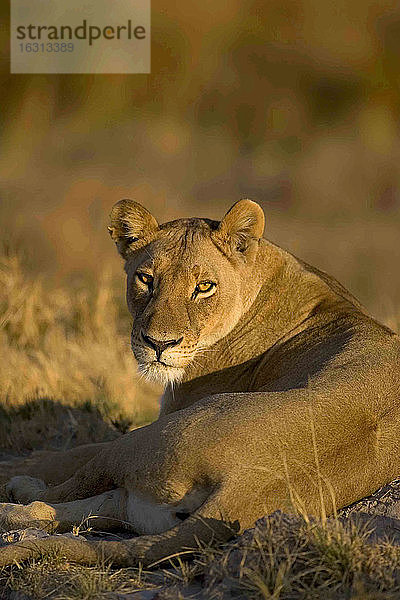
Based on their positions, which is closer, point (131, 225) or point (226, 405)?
point (226, 405)

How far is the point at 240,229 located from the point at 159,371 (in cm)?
93

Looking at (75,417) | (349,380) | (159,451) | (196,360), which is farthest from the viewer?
(75,417)

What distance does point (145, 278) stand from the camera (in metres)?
5.45

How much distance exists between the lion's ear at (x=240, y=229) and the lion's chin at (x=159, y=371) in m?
0.75

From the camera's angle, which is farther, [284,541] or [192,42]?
[192,42]

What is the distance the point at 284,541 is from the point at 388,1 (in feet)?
90.5

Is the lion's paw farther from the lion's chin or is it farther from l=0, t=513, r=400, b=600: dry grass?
l=0, t=513, r=400, b=600: dry grass

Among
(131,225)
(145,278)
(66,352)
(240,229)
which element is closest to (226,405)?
(145,278)

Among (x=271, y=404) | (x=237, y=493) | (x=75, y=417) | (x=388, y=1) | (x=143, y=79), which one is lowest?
(x=75, y=417)

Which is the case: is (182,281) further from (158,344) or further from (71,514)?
(71,514)

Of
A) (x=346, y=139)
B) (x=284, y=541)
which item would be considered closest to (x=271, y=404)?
(x=284, y=541)

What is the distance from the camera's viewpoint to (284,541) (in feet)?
11.8

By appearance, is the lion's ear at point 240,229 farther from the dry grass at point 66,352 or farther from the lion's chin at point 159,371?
the dry grass at point 66,352

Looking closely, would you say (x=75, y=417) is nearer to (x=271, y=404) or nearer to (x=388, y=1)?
(x=271, y=404)
